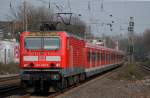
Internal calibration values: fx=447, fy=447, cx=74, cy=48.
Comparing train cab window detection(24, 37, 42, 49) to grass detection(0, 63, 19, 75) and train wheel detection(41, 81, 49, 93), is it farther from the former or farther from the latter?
grass detection(0, 63, 19, 75)

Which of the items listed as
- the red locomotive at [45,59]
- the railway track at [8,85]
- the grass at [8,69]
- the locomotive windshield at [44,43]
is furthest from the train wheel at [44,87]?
the grass at [8,69]

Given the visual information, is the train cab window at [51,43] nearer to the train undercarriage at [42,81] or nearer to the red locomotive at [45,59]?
the red locomotive at [45,59]

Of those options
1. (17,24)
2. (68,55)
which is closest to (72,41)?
(68,55)

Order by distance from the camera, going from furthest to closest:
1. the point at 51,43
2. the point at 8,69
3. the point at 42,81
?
the point at 8,69, the point at 51,43, the point at 42,81

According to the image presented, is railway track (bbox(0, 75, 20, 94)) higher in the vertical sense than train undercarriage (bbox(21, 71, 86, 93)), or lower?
lower

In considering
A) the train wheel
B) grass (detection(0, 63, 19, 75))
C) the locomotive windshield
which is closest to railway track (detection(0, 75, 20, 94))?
the train wheel

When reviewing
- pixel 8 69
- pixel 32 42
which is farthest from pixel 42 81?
pixel 8 69

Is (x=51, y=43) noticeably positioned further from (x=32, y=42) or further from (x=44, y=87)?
(x=44, y=87)

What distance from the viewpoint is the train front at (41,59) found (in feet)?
68.3

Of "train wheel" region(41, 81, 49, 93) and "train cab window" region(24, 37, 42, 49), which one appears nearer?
"train wheel" region(41, 81, 49, 93)

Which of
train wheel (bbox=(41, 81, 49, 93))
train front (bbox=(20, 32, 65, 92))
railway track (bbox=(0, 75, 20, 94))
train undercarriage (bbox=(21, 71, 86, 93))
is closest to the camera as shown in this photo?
train undercarriage (bbox=(21, 71, 86, 93))

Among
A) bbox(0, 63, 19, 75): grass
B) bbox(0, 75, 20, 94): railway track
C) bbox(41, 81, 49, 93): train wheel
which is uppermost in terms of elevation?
bbox(41, 81, 49, 93): train wheel

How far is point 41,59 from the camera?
21.0m

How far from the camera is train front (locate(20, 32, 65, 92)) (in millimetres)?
20828
